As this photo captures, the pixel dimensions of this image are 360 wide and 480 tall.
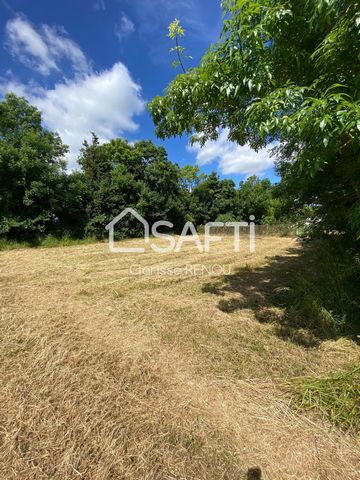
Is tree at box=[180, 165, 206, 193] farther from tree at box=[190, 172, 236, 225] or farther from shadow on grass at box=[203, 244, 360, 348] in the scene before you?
shadow on grass at box=[203, 244, 360, 348]

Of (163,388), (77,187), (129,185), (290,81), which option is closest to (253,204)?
(129,185)

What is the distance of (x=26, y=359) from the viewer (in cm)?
211

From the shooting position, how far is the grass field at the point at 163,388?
132cm

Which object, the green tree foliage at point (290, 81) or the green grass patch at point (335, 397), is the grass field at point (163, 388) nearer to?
the green grass patch at point (335, 397)

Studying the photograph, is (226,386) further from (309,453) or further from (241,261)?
(241,261)

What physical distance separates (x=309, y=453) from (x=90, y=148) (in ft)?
53.7

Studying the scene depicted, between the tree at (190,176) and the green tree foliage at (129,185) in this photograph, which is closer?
the green tree foliage at (129,185)

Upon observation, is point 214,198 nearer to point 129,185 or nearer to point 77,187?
point 129,185

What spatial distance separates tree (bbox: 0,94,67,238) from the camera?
8.82 m

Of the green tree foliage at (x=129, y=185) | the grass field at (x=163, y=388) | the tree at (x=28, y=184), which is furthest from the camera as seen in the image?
the green tree foliage at (x=129, y=185)

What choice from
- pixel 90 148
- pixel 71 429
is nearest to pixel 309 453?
pixel 71 429

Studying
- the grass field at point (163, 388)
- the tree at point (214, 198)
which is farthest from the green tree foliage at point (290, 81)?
the tree at point (214, 198)

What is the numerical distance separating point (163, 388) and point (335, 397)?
123cm

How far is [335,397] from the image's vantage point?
1.73 m
